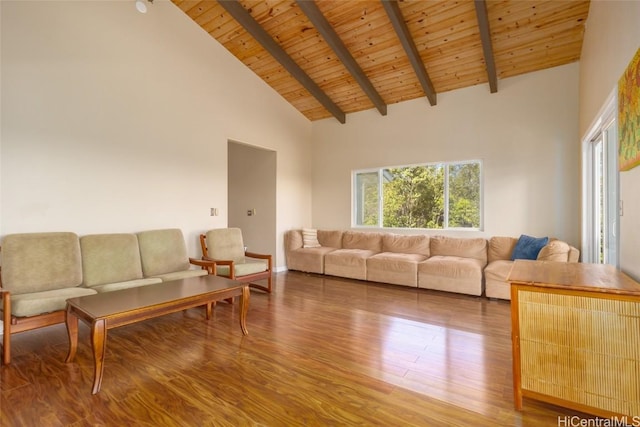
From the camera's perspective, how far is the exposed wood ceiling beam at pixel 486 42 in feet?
10.8

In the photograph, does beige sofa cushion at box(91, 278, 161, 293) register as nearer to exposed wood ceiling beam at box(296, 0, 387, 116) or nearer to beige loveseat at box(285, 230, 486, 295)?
beige loveseat at box(285, 230, 486, 295)

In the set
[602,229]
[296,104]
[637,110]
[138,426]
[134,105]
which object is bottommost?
[138,426]

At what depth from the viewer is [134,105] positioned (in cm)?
367

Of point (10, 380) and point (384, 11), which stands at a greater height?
point (384, 11)

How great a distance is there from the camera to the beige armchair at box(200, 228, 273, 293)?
3838mm

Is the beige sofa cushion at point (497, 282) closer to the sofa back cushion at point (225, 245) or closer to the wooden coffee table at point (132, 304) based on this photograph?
the wooden coffee table at point (132, 304)

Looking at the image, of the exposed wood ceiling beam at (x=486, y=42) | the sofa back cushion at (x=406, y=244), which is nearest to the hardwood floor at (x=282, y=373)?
the sofa back cushion at (x=406, y=244)

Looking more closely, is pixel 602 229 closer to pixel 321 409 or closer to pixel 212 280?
pixel 321 409

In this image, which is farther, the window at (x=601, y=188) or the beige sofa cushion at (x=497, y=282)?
the beige sofa cushion at (x=497, y=282)

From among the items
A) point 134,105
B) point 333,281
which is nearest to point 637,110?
point 333,281

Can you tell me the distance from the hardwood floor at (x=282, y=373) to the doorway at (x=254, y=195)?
2.54 metres

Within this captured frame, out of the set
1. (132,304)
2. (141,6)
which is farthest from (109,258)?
(141,6)

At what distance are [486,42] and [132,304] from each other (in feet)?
15.3

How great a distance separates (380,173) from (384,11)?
8.87 ft
